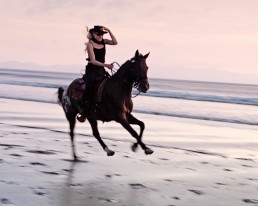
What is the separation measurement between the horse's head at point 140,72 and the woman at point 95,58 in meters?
0.53

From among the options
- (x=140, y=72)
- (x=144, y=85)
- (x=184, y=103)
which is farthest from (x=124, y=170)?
(x=184, y=103)

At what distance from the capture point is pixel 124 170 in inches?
323

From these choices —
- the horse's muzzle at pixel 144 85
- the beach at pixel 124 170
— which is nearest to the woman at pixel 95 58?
the horse's muzzle at pixel 144 85

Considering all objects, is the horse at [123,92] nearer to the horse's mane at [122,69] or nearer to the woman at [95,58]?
the horse's mane at [122,69]

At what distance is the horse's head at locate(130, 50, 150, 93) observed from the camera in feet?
28.3

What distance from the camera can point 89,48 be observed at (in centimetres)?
909

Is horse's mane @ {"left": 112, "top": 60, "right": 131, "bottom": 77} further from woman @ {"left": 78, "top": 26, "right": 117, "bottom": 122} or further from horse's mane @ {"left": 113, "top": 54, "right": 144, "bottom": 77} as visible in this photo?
woman @ {"left": 78, "top": 26, "right": 117, "bottom": 122}

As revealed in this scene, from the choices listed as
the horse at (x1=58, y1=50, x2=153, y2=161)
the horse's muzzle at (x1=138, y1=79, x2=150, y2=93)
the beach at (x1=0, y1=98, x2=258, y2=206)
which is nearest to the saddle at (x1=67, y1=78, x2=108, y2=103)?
the horse at (x1=58, y1=50, x2=153, y2=161)

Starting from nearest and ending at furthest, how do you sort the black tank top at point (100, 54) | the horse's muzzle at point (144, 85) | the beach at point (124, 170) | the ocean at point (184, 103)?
the beach at point (124, 170)
the horse's muzzle at point (144, 85)
the black tank top at point (100, 54)
the ocean at point (184, 103)

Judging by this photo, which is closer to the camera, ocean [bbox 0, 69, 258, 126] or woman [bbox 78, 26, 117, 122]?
woman [bbox 78, 26, 117, 122]

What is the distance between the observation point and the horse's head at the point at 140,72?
8.63m

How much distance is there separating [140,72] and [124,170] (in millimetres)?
1766

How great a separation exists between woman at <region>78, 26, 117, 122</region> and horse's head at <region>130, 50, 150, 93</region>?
527 millimetres

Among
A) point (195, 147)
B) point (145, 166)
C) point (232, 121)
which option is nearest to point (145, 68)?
point (145, 166)
